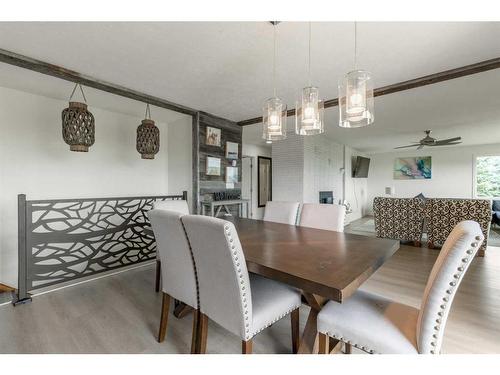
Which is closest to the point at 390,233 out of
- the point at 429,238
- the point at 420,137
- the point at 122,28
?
the point at 429,238

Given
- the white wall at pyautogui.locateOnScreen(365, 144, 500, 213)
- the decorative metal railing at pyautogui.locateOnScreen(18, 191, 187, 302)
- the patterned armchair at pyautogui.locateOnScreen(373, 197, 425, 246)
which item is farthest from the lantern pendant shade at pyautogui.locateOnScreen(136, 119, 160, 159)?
the white wall at pyautogui.locateOnScreen(365, 144, 500, 213)

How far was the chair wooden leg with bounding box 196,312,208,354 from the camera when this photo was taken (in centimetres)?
140

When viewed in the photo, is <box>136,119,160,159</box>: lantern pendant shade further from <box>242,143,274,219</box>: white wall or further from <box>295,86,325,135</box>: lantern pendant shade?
<box>242,143,274,219</box>: white wall

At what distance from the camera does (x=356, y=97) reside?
59.9 inches

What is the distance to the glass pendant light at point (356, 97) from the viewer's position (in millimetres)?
1506

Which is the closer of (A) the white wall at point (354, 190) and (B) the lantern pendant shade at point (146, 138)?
(B) the lantern pendant shade at point (146, 138)

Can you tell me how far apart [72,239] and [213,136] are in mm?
2443

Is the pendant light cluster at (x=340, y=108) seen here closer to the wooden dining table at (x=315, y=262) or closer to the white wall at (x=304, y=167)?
the wooden dining table at (x=315, y=262)

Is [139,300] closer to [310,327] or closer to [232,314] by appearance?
[232,314]

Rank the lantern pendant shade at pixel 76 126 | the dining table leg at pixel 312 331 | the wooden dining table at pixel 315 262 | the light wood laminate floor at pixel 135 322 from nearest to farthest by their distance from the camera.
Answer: the wooden dining table at pixel 315 262
the dining table leg at pixel 312 331
the light wood laminate floor at pixel 135 322
the lantern pendant shade at pixel 76 126

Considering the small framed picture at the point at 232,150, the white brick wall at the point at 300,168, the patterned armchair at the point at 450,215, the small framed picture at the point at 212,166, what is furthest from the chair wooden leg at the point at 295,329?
the patterned armchair at the point at 450,215

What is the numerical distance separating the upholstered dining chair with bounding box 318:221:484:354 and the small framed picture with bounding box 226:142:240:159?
11.0ft

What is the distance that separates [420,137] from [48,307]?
736 centimetres

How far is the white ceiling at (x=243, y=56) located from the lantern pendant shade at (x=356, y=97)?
50 centimetres
